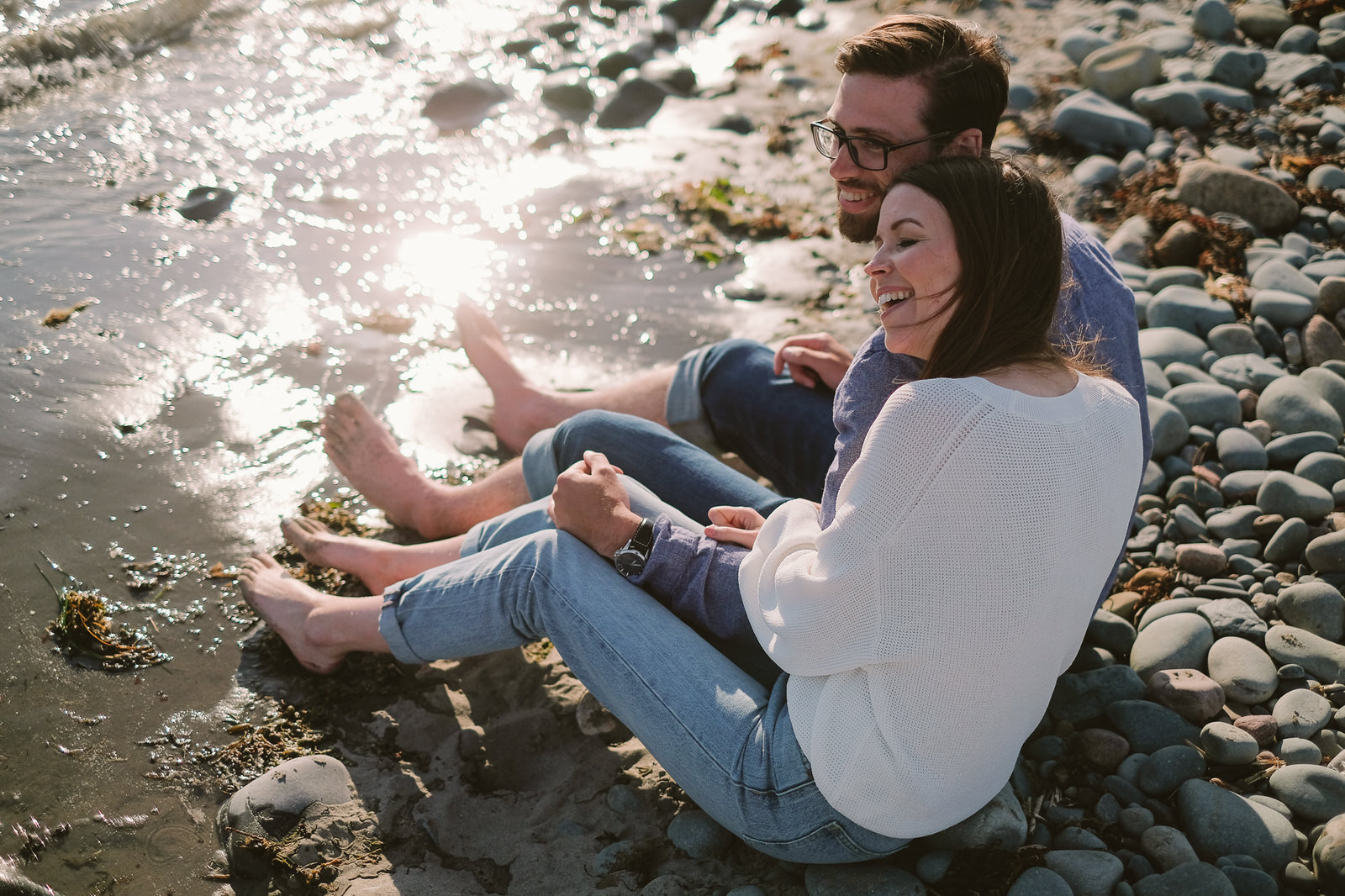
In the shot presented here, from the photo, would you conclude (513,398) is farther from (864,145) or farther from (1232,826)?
(1232,826)

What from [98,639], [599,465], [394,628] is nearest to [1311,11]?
[599,465]

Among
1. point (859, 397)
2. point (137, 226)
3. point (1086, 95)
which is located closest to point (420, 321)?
point (137, 226)

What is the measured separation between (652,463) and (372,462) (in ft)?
4.25

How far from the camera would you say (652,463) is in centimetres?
329

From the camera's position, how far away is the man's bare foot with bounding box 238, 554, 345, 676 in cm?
328

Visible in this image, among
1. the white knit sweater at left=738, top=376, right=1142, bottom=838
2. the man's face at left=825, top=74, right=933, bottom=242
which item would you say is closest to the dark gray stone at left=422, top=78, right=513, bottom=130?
the man's face at left=825, top=74, right=933, bottom=242

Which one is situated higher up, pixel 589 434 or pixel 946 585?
pixel 946 585

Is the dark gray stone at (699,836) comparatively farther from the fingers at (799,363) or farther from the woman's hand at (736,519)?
the fingers at (799,363)

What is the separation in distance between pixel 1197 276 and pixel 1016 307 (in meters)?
3.39

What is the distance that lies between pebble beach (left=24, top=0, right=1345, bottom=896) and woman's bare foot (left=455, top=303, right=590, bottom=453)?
43.2 inches

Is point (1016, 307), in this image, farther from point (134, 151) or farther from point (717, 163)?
point (134, 151)

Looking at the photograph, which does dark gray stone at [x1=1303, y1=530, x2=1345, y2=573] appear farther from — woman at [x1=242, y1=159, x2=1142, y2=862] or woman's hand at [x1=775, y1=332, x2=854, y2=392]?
woman's hand at [x1=775, y1=332, x2=854, y2=392]

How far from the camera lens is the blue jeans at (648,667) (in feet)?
7.57

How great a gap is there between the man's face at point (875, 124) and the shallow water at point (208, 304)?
200 cm
